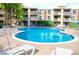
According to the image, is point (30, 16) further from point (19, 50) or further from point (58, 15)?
point (19, 50)

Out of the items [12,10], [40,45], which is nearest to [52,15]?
[40,45]

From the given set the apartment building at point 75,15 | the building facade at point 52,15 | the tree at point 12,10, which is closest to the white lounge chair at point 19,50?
the building facade at point 52,15

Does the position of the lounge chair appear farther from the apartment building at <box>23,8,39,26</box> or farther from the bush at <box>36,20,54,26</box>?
the apartment building at <box>23,8,39,26</box>

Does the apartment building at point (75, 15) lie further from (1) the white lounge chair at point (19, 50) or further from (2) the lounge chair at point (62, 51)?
(1) the white lounge chair at point (19, 50)

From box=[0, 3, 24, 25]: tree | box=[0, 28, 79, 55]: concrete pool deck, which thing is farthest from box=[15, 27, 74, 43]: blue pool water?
box=[0, 3, 24, 25]: tree

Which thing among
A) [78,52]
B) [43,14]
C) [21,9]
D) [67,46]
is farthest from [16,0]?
[78,52]

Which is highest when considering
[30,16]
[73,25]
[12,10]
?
[12,10]

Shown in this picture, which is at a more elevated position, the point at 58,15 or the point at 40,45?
the point at 58,15

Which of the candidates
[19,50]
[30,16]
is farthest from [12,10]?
[19,50]

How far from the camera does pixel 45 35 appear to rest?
3383 millimetres

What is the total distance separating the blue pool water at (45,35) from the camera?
3.37 metres

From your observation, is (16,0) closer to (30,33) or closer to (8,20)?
(8,20)

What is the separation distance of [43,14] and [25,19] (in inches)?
12.7

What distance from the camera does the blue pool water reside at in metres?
3.37
